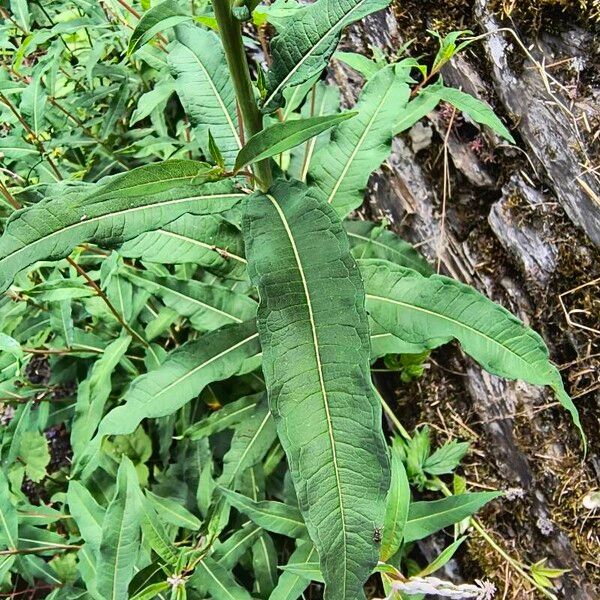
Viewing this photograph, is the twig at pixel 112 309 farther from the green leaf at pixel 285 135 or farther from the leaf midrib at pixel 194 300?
the green leaf at pixel 285 135

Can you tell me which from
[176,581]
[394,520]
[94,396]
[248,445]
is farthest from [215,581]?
[94,396]

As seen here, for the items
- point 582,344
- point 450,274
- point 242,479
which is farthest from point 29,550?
point 582,344

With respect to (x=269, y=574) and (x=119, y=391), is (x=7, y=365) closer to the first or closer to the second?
(x=119, y=391)

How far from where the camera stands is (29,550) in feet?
4.86

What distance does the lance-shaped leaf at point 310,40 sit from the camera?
32.1 inches

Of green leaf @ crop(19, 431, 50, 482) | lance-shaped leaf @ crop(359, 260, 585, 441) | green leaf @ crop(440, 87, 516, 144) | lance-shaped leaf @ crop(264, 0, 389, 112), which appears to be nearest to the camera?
lance-shaped leaf @ crop(264, 0, 389, 112)

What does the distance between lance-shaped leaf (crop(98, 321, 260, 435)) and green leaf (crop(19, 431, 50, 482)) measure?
76cm

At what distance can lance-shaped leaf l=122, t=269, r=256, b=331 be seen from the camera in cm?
134

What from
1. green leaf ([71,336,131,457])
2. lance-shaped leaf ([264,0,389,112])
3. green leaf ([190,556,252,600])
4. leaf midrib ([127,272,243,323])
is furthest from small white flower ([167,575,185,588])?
lance-shaped leaf ([264,0,389,112])

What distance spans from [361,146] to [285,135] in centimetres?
54

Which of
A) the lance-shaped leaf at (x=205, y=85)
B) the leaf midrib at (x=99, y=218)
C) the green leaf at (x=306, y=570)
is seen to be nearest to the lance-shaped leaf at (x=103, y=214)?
the leaf midrib at (x=99, y=218)

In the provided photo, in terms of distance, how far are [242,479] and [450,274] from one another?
2.54ft

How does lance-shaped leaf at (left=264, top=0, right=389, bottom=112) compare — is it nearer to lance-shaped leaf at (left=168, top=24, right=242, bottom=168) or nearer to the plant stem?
the plant stem

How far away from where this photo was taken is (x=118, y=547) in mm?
1180
